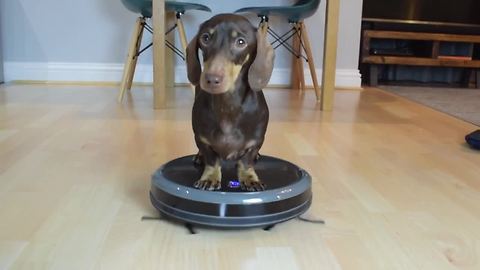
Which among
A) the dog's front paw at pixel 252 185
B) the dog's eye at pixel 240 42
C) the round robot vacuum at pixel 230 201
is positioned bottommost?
the round robot vacuum at pixel 230 201

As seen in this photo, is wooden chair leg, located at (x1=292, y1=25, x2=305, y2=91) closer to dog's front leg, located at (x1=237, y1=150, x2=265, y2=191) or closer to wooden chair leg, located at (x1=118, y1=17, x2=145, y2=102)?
wooden chair leg, located at (x1=118, y1=17, x2=145, y2=102)

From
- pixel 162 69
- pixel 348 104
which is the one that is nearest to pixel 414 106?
pixel 348 104

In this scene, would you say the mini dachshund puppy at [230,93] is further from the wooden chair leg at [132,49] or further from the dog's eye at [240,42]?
the wooden chair leg at [132,49]

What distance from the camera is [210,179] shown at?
3.12 ft

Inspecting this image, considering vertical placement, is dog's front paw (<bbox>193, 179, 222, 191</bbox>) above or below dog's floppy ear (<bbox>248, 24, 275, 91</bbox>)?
below

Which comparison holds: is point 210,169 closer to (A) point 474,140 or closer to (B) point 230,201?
(B) point 230,201

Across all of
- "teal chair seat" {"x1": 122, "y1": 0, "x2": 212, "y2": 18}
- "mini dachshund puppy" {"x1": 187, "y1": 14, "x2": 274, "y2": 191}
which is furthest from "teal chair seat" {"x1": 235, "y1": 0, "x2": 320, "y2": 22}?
"mini dachshund puppy" {"x1": 187, "y1": 14, "x2": 274, "y2": 191}

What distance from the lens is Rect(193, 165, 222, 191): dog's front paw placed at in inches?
36.7

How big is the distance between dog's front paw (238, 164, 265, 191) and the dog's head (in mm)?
164

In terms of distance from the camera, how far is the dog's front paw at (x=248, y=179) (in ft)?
3.11

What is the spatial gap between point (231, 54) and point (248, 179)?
9.7 inches

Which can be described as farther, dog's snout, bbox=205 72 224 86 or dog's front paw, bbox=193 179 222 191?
dog's front paw, bbox=193 179 222 191

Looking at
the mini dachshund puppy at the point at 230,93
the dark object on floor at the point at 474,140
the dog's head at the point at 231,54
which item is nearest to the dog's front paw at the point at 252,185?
the mini dachshund puppy at the point at 230,93

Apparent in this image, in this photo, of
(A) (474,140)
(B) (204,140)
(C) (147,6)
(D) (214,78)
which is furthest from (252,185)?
(C) (147,6)
